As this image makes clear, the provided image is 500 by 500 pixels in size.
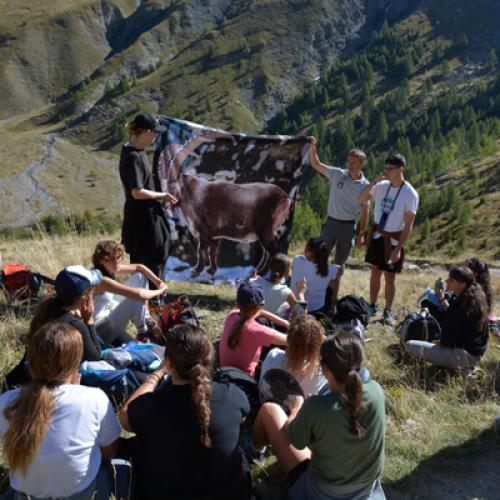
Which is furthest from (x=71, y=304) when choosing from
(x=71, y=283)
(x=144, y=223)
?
(x=144, y=223)

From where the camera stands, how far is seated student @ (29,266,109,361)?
3.76m

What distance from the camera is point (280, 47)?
18138 cm

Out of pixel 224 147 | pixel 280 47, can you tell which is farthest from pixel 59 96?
pixel 224 147

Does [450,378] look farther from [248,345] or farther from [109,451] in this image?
[109,451]

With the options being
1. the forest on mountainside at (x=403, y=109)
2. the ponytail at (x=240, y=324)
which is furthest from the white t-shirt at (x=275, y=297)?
the forest on mountainside at (x=403, y=109)

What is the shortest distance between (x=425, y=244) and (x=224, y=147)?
39.0 metres

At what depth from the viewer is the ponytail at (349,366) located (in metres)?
2.95

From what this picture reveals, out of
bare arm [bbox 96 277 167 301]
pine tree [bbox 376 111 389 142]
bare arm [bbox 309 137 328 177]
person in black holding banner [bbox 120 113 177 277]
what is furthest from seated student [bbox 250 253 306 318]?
pine tree [bbox 376 111 389 142]

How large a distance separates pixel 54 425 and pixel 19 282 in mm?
4351

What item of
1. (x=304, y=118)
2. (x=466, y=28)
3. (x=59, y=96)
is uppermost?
(x=59, y=96)

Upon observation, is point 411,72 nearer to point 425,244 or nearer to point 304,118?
point 304,118

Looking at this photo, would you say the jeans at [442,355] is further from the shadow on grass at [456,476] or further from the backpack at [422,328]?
the shadow on grass at [456,476]

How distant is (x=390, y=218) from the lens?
670 cm

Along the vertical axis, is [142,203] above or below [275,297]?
above
